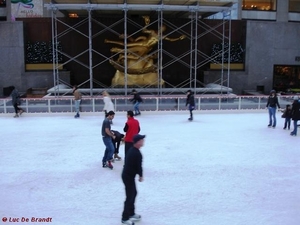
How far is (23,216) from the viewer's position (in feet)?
16.5

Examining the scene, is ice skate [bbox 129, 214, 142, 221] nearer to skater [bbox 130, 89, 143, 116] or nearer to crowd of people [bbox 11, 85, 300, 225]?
crowd of people [bbox 11, 85, 300, 225]

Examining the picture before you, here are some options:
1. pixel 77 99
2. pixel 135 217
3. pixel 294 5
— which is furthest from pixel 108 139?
pixel 294 5

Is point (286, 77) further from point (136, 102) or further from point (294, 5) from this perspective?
point (294, 5)

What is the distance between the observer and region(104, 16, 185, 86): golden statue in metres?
17.6

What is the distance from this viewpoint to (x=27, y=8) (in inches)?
1198

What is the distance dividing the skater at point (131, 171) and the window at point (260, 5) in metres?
29.8

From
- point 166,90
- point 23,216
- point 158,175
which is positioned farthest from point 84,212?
point 166,90

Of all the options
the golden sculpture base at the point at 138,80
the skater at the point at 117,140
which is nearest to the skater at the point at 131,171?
the skater at the point at 117,140

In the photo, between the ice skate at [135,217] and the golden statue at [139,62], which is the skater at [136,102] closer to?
the golden statue at [139,62]

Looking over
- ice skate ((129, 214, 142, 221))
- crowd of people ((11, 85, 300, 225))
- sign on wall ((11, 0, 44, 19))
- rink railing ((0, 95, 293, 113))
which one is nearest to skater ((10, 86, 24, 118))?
crowd of people ((11, 85, 300, 225))

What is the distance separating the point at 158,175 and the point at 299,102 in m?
5.70

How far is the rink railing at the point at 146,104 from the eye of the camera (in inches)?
538

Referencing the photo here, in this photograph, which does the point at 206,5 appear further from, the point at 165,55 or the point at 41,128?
the point at 41,128

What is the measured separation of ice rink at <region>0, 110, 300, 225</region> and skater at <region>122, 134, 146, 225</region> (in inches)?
7.1
